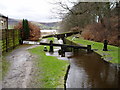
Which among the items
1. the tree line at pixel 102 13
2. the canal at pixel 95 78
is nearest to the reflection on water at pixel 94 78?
the canal at pixel 95 78

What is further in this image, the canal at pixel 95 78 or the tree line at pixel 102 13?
the tree line at pixel 102 13

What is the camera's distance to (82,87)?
5504 mm

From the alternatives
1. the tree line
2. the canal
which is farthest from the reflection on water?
the tree line

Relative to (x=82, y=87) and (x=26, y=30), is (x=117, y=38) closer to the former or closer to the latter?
(x=26, y=30)

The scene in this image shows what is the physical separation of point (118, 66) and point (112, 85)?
2.86m

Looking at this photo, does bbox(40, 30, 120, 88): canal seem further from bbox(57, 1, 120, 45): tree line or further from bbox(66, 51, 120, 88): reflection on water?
bbox(57, 1, 120, 45): tree line

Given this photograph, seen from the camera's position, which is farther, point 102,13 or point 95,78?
point 102,13

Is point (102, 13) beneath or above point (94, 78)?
above

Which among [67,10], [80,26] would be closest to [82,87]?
[67,10]

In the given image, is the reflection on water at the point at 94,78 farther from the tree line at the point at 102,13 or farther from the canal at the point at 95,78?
the tree line at the point at 102,13

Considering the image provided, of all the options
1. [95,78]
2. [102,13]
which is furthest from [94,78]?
[102,13]

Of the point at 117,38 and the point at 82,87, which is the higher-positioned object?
the point at 117,38

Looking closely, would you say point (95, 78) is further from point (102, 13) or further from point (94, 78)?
point (102, 13)

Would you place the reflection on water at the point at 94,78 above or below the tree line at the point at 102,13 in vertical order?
below
